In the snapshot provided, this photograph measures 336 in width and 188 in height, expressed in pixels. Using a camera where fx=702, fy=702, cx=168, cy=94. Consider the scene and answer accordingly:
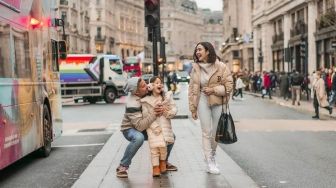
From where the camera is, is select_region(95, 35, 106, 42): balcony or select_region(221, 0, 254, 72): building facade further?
select_region(95, 35, 106, 42): balcony

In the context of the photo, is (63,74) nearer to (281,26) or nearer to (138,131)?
(281,26)

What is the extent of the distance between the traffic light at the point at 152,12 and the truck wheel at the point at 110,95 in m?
25.7

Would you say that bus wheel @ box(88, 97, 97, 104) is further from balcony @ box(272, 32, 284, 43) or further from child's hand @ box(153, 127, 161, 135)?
child's hand @ box(153, 127, 161, 135)

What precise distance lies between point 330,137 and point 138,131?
25.8 ft

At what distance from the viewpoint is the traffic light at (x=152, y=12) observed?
13742 millimetres

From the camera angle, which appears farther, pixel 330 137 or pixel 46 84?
pixel 330 137

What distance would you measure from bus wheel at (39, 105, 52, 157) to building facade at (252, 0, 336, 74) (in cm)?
2346

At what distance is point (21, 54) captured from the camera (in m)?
10.7

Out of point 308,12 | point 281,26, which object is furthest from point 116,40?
point 308,12

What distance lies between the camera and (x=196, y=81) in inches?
368

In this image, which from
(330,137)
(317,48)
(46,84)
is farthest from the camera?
(317,48)

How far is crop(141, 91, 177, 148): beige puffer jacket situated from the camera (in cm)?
902

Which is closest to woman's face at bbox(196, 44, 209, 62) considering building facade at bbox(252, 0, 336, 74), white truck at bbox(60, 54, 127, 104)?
building facade at bbox(252, 0, 336, 74)

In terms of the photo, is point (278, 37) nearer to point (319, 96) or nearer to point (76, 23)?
point (319, 96)
